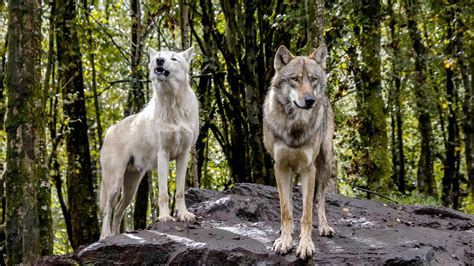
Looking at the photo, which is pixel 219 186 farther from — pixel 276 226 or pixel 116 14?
pixel 276 226

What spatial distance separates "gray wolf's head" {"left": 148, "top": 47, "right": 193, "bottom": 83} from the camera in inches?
281

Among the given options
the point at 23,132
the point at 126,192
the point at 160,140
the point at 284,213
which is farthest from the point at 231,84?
the point at 284,213

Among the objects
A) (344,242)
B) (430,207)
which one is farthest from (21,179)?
(430,207)

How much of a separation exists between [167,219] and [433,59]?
786cm

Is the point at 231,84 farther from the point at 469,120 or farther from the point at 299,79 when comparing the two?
the point at 299,79

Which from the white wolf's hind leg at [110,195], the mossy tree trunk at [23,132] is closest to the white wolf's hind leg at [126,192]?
the white wolf's hind leg at [110,195]

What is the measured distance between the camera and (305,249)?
5320mm

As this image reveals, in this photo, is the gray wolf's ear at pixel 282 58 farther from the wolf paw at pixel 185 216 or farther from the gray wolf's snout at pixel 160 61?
the wolf paw at pixel 185 216

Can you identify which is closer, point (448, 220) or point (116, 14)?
point (448, 220)

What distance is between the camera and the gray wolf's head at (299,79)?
17.8 feet

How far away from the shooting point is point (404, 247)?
18.2 feet

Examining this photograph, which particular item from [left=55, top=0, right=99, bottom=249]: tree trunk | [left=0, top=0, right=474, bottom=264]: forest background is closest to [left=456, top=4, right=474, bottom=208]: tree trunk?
[left=0, top=0, right=474, bottom=264]: forest background

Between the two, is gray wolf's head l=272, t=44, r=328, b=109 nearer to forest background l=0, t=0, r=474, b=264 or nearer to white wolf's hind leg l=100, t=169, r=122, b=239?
white wolf's hind leg l=100, t=169, r=122, b=239

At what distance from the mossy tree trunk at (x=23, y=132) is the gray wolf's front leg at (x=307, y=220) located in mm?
3800
